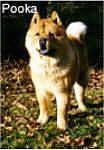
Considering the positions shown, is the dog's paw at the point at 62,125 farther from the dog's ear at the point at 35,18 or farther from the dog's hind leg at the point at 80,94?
the dog's ear at the point at 35,18

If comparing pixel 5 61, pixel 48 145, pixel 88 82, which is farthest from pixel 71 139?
pixel 5 61

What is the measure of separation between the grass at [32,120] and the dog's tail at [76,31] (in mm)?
616

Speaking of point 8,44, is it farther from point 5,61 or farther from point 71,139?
point 71,139

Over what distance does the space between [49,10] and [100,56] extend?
0.86m

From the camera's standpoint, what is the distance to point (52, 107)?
6578mm

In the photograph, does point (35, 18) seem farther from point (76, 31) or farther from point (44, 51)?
point (76, 31)

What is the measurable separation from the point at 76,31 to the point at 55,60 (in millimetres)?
468

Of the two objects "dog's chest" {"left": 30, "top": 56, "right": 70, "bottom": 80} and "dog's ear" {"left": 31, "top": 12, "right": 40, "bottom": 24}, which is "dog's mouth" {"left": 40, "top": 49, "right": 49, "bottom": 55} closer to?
"dog's chest" {"left": 30, "top": 56, "right": 70, "bottom": 80}

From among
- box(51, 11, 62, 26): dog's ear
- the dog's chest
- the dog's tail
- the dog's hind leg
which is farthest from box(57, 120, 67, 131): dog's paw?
box(51, 11, 62, 26): dog's ear

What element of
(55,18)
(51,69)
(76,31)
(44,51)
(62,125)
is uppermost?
(55,18)

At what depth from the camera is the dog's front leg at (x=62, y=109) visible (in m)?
6.34

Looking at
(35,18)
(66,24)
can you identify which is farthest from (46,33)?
(66,24)

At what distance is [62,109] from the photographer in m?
6.43

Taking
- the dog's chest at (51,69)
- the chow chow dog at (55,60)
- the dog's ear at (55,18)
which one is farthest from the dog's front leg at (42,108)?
the dog's ear at (55,18)
